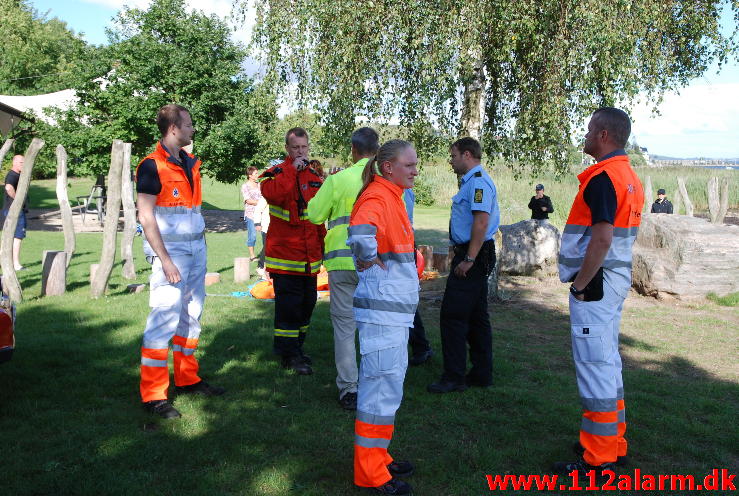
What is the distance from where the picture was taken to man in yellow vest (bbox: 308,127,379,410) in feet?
15.7

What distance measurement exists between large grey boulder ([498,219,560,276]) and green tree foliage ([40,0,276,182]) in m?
9.66

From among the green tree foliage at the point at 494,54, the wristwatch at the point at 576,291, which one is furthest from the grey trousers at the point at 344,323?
the green tree foliage at the point at 494,54

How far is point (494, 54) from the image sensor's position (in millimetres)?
8820

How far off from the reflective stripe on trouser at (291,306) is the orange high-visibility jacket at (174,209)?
117 centimetres

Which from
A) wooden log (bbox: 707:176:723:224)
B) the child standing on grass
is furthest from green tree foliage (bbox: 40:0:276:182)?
wooden log (bbox: 707:176:723:224)

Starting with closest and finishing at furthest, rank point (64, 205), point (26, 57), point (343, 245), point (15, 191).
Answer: point (343, 245) < point (64, 205) < point (15, 191) < point (26, 57)

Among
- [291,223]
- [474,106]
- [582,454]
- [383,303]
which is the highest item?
[474,106]

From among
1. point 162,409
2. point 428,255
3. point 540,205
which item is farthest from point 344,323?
point 540,205

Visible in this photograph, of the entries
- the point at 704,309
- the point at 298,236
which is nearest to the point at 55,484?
the point at 298,236

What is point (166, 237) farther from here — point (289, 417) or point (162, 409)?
point (289, 417)

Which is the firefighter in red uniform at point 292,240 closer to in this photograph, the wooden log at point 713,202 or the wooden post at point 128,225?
the wooden post at point 128,225

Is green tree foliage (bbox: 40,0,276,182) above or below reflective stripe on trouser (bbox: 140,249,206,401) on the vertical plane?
above

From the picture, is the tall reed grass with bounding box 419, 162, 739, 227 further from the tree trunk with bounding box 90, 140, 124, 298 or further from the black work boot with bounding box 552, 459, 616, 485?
the black work boot with bounding box 552, 459, 616, 485

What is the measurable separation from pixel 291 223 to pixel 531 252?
7814 mm
